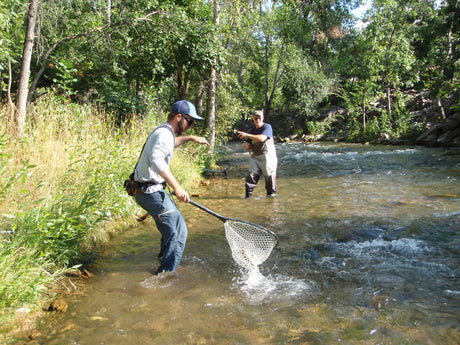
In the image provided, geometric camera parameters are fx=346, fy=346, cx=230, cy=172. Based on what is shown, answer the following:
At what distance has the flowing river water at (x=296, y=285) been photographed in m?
3.18

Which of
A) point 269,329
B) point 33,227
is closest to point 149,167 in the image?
point 33,227

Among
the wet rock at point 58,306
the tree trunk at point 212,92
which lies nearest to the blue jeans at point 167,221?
the wet rock at point 58,306

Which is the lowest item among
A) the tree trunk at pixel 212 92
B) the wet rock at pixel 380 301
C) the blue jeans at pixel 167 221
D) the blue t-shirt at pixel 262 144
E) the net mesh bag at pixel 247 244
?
the wet rock at pixel 380 301

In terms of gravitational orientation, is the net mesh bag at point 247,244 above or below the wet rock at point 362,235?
above

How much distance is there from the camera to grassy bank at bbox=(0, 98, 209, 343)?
3281 mm

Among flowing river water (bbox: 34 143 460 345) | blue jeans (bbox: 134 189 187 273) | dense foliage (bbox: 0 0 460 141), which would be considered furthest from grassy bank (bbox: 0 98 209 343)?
dense foliage (bbox: 0 0 460 141)

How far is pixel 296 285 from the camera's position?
4.12 m

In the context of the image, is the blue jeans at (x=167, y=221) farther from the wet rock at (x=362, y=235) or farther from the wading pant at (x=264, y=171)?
the wading pant at (x=264, y=171)

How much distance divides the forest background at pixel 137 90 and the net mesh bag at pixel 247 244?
1.66 meters

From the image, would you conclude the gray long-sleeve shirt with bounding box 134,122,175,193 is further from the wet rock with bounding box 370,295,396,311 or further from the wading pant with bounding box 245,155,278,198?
the wading pant with bounding box 245,155,278,198

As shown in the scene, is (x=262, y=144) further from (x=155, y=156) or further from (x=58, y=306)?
(x=58, y=306)

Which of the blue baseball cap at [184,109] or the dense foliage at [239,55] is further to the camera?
the dense foliage at [239,55]

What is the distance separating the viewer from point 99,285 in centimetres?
417

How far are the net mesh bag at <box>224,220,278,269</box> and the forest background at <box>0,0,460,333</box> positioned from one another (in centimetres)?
166
